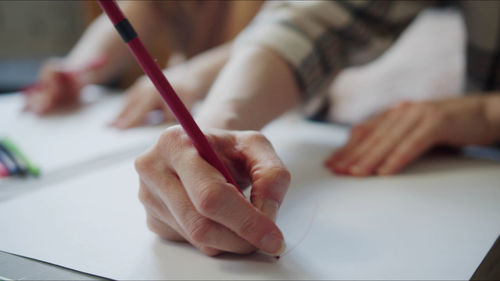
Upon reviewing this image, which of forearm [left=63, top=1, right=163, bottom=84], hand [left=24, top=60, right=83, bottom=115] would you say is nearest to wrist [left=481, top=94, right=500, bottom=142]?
forearm [left=63, top=1, right=163, bottom=84]

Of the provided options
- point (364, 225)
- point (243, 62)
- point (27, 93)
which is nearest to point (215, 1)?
point (243, 62)

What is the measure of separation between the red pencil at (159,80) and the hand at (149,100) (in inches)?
14.3

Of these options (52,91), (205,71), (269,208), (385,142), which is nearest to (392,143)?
(385,142)

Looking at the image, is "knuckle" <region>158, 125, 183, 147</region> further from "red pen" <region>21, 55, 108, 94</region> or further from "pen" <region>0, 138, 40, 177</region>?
"red pen" <region>21, 55, 108, 94</region>

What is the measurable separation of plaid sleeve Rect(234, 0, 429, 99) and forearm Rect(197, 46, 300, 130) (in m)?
0.02

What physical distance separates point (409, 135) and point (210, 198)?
28cm

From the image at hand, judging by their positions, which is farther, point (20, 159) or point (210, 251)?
point (20, 159)

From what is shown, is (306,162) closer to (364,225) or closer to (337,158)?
(337,158)

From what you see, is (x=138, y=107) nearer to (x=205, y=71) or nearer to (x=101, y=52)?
(x=205, y=71)

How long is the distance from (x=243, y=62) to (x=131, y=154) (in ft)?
0.56

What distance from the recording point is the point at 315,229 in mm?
284

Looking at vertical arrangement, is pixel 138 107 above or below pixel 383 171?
above

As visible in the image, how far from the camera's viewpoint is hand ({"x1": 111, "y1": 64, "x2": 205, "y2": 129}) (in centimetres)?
60

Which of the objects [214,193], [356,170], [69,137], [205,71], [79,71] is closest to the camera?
[214,193]
